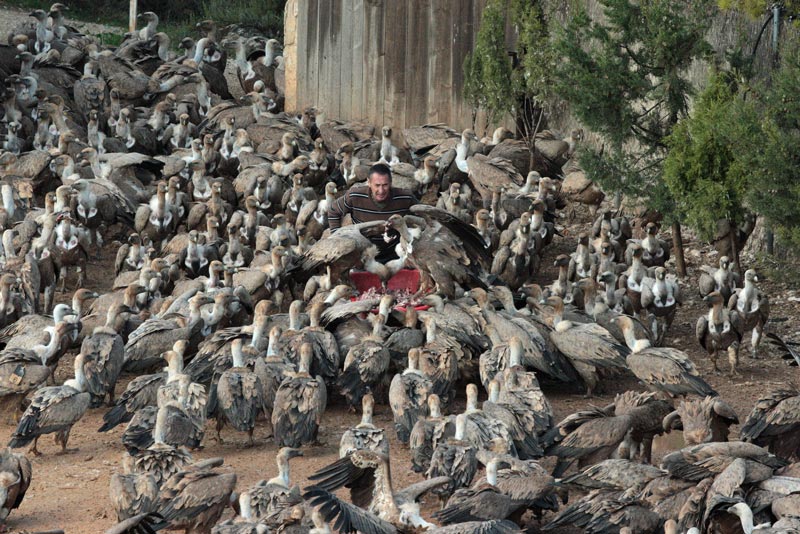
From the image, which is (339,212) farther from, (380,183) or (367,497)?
(367,497)

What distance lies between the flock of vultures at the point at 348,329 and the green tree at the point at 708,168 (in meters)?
0.57

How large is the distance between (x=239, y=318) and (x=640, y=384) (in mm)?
3387

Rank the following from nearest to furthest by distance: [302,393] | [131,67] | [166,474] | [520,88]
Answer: [166,474] → [302,393] → [520,88] → [131,67]

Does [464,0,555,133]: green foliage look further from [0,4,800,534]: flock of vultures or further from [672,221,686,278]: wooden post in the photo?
[672,221,686,278]: wooden post

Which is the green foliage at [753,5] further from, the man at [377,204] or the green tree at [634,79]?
the man at [377,204]

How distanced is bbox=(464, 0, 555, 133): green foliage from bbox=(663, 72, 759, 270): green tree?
3.32 meters

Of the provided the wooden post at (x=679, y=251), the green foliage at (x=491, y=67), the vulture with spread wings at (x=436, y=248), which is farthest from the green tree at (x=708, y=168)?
the green foliage at (x=491, y=67)

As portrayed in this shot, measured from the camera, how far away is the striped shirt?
12.7 meters

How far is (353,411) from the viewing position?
10.4 meters

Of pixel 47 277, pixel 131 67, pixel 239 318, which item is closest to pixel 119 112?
pixel 131 67

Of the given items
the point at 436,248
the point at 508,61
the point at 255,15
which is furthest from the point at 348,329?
the point at 255,15

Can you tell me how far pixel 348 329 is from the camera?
Result: 1098 centimetres

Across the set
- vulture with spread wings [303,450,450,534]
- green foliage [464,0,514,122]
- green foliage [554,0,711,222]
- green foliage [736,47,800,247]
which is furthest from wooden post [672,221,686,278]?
vulture with spread wings [303,450,450,534]

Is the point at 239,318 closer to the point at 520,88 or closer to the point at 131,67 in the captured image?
the point at 520,88
